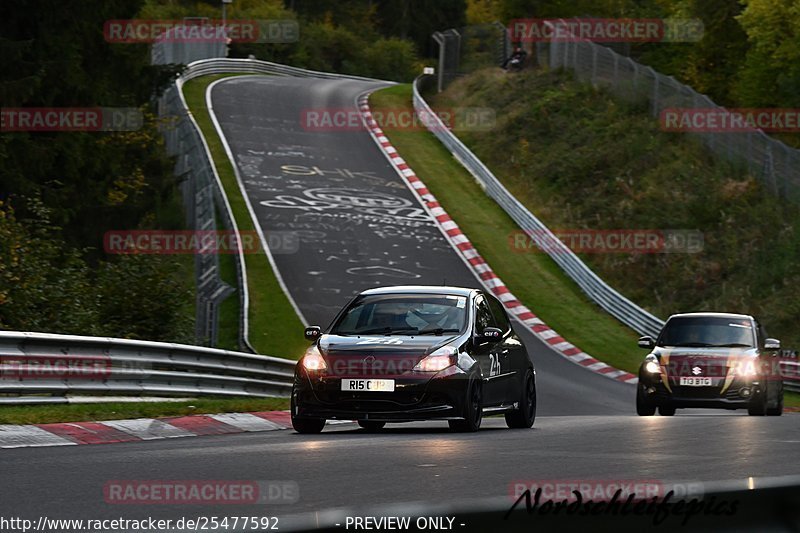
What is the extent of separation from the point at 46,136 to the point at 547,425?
59.4ft

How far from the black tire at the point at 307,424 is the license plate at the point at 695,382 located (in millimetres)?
7321

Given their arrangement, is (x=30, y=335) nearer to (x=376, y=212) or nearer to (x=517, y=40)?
(x=376, y=212)

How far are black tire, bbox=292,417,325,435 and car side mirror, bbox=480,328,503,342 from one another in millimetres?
1869

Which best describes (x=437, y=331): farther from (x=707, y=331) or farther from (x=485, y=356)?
(x=707, y=331)

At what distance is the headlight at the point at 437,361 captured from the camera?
13.7 metres

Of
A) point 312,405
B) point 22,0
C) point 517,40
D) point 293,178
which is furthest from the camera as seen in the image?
point 517,40

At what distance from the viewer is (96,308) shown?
21.9 meters

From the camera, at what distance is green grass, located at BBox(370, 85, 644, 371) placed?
3341cm

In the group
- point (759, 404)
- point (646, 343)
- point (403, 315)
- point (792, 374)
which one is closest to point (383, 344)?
point (403, 315)

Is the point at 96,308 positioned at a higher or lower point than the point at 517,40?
lower

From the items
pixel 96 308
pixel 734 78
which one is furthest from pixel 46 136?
pixel 734 78

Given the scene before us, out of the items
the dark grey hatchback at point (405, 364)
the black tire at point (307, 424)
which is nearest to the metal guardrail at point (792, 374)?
the dark grey hatchback at point (405, 364)

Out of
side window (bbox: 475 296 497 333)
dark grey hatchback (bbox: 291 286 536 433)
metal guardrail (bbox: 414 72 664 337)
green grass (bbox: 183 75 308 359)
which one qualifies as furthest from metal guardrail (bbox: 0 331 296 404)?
metal guardrail (bbox: 414 72 664 337)

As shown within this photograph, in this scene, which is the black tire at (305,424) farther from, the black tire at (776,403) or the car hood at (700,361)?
the black tire at (776,403)
